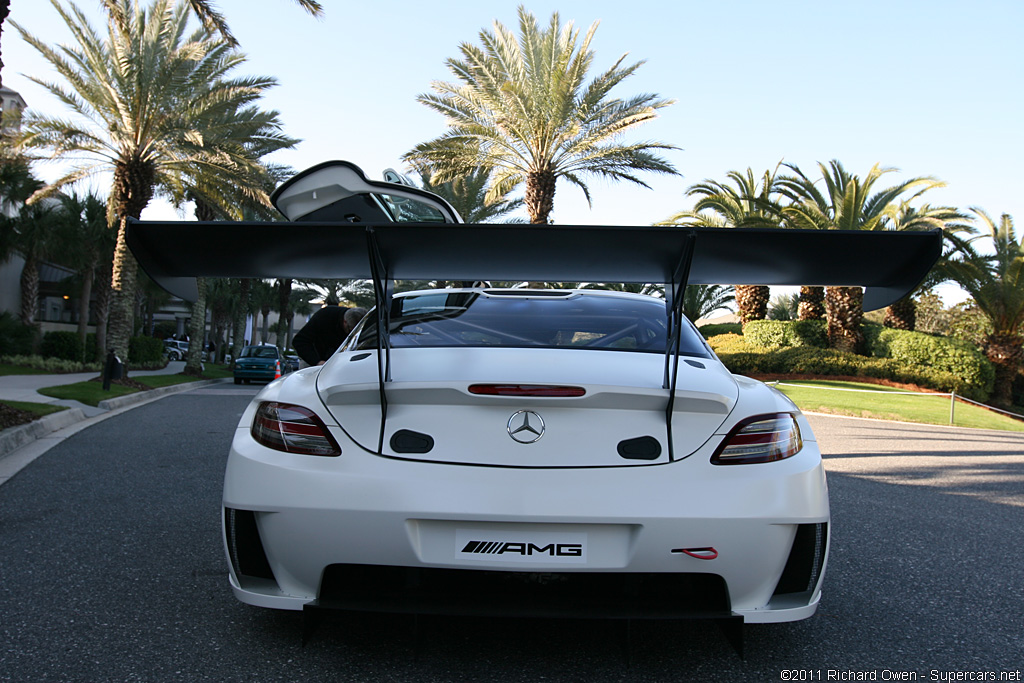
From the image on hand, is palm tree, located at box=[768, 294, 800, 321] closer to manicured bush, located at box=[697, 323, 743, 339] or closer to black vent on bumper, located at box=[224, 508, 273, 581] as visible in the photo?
manicured bush, located at box=[697, 323, 743, 339]

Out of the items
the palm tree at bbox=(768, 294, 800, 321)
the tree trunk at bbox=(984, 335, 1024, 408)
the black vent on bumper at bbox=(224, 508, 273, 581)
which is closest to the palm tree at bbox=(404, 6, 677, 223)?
the tree trunk at bbox=(984, 335, 1024, 408)

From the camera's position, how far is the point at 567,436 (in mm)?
2496

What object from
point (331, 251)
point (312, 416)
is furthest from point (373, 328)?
point (312, 416)

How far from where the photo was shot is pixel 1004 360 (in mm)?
26766

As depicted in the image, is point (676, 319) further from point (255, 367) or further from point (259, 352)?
point (259, 352)

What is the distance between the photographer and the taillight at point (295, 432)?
2537 millimetres

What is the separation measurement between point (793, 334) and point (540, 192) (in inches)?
509

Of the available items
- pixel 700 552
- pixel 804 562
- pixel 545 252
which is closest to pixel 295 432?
pixel 545 252

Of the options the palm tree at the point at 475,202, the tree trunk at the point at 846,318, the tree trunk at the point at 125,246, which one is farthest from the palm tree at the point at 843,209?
the tree trunk at the point at 125,246

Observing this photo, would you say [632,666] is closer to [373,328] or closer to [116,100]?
[373,328]

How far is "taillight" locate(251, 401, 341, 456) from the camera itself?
254 centimetres

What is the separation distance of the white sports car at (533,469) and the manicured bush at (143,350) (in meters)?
30.8

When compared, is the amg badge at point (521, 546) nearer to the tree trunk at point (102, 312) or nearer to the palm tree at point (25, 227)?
the palm tree at point (25, 227)

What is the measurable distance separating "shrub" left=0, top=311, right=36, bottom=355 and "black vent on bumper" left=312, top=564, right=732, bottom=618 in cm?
2776
